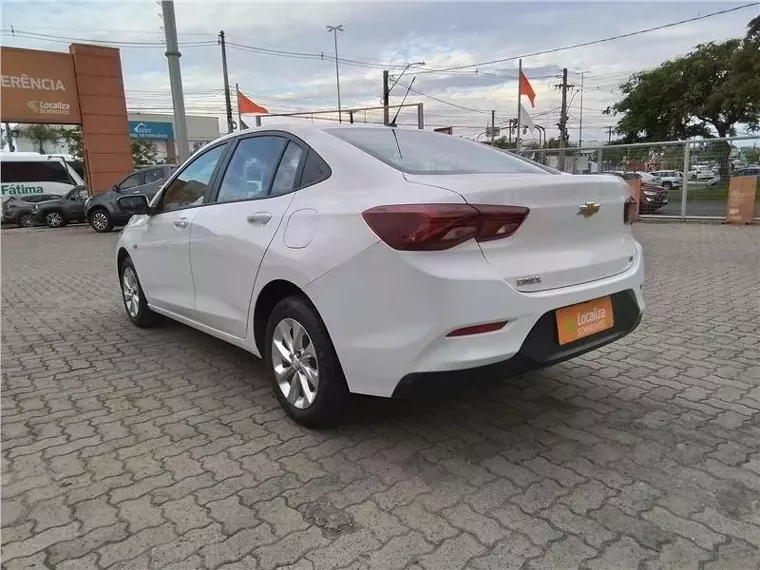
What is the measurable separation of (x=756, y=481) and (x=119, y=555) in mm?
2589

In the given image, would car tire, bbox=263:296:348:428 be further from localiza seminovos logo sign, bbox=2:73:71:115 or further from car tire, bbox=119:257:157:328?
localiza seminovos logo sign, bbox=2:73:71:115

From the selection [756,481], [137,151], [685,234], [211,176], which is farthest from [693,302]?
[137,151]

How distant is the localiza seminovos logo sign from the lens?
16.8m

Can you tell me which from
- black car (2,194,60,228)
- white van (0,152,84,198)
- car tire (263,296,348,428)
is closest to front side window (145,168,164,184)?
black car (2,194,60,228)

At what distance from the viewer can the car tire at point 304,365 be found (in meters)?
2.73

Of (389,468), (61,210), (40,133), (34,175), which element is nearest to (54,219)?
(61,210)

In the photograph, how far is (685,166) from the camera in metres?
13.4

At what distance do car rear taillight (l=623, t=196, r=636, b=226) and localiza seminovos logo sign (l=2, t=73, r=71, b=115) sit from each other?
61.3 feet

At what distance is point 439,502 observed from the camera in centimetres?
238

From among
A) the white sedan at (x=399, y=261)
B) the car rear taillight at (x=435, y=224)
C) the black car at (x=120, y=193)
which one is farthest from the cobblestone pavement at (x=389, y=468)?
the black car at (x=120, y=193)

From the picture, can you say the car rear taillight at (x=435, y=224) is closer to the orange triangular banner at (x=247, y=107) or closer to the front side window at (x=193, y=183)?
the front side window at (x=193, y=183)

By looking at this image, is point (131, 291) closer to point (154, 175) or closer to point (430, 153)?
point (430, 153)

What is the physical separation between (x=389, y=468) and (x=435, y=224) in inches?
45.4

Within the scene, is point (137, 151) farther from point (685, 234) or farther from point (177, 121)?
point (685, 234)
